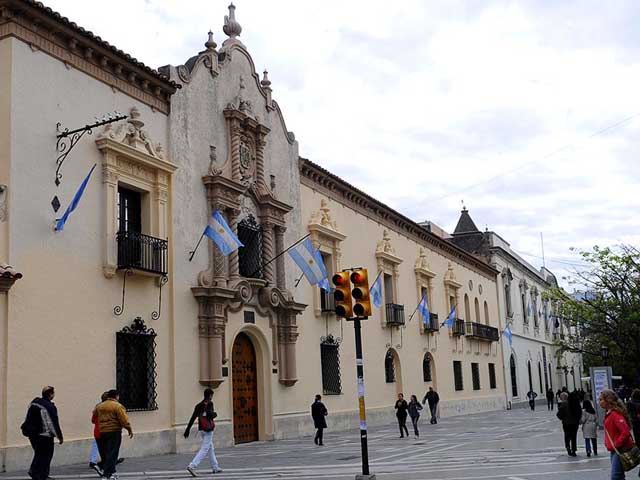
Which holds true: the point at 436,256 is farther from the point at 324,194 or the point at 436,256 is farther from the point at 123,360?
the point at 123,360

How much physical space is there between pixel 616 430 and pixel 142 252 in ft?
38.5

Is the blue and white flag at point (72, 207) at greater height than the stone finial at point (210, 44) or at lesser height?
lesser

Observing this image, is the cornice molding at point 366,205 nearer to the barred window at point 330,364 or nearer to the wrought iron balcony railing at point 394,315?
the wrought iron balcony railing at point 394,315

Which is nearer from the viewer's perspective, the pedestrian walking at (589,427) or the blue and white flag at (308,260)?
the pedestrian walking at (589,427)

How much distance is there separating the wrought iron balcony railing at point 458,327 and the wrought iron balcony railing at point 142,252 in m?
24.9

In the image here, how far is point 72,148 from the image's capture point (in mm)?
16469

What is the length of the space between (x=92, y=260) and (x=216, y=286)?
439 centimetres

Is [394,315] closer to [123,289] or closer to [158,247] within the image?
[158,247]

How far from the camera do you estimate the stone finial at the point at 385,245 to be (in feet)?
108

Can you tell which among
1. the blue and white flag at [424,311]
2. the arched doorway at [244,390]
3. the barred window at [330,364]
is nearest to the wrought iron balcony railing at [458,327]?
the blue and white flag at [424,311]

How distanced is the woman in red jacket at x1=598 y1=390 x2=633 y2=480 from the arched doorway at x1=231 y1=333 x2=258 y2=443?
13.5 m

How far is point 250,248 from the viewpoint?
23125 millimetres

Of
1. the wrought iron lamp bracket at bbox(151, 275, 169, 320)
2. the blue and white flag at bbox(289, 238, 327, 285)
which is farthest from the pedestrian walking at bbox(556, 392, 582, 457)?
the wrought iron lamp bracket at bbox(151, 275, 169, 320)

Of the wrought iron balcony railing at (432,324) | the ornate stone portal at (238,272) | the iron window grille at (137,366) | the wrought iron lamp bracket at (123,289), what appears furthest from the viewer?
the wrought iron balcony railing at (432,324)
